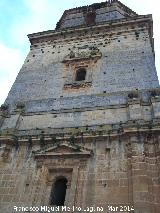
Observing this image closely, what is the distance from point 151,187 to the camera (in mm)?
8430

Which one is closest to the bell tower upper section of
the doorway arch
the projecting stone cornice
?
the projecting stone cornice

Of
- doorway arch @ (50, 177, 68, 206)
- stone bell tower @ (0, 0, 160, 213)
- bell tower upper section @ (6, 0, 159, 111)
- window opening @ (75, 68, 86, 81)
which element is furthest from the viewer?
window opening @ (75, 68, 86, 81)

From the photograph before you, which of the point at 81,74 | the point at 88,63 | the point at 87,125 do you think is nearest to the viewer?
the point at 87,125

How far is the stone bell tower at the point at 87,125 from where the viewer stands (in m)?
8.83

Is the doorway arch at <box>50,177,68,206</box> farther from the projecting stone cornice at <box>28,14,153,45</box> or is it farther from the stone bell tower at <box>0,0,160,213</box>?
the projecting stone cornice at <box>28,14,153,45</box>

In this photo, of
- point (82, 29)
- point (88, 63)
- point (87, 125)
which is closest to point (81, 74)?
point (88, 63)

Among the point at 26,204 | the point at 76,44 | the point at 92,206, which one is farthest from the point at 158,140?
the point at 76,44

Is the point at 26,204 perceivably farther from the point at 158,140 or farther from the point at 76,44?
the point at 76,44

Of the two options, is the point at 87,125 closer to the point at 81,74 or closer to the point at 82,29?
the point at 81,74

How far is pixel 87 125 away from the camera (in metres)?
10.9

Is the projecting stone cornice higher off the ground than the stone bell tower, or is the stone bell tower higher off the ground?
the projecting stone cornice

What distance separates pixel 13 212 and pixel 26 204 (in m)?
0.39

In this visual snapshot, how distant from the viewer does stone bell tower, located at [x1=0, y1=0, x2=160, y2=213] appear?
8.83 metres

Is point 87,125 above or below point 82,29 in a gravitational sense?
below
